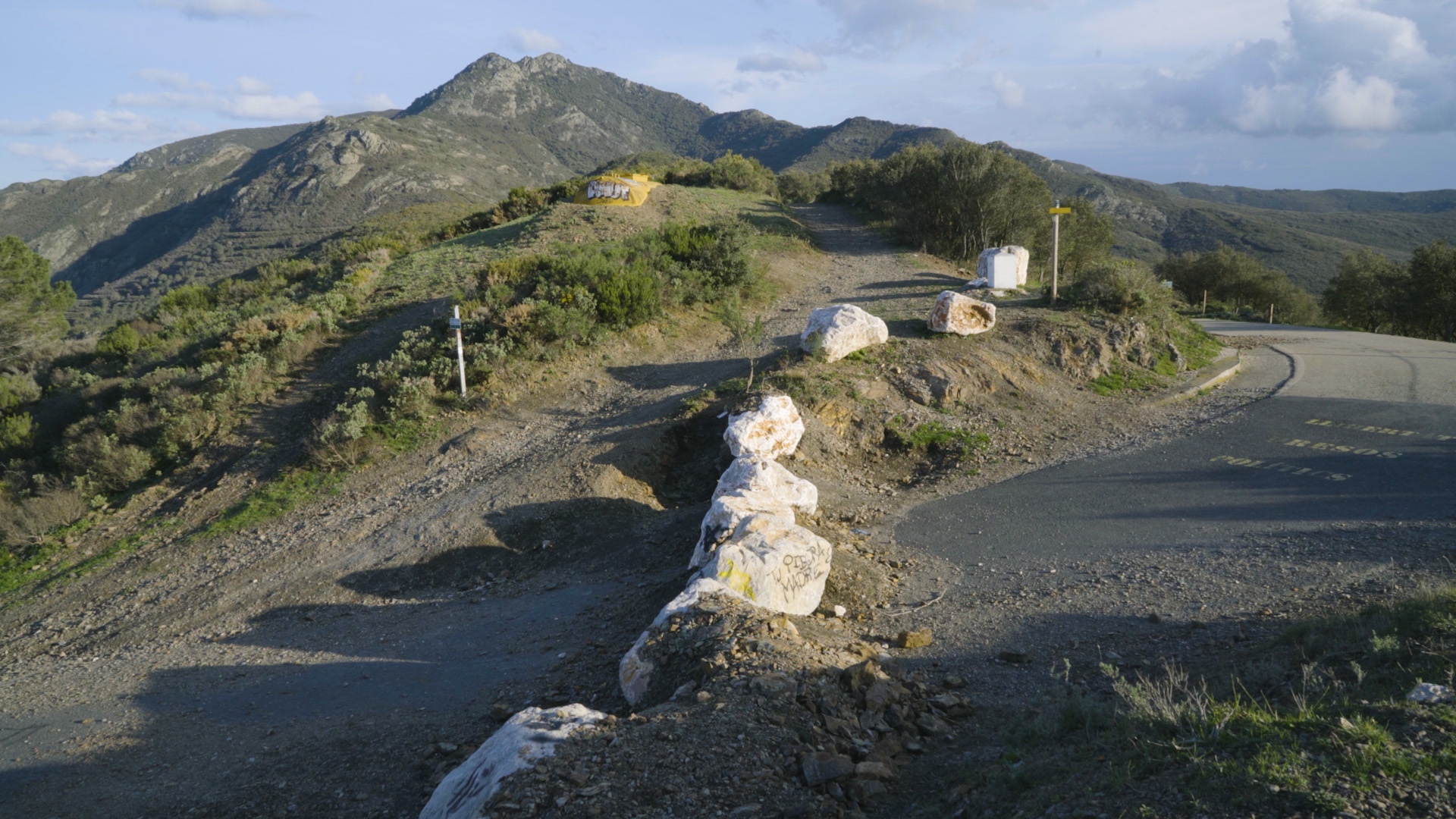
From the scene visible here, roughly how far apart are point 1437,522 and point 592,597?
24.7 feet

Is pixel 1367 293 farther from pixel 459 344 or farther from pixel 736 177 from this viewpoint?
pixel 459 344

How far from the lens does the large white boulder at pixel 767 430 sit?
892 cm

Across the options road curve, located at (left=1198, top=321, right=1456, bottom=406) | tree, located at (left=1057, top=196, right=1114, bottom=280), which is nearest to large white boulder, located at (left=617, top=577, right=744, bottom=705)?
road curve, located at (left=1198, top=321, right=1456, bottom=406)

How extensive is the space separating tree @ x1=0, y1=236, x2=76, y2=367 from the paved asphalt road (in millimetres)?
24181

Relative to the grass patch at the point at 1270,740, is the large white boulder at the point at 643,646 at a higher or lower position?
lower

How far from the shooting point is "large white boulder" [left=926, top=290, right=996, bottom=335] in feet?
39.8

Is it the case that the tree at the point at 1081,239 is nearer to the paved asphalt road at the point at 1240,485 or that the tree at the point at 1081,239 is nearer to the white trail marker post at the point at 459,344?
the paved asphalt road at the point at 1240,485

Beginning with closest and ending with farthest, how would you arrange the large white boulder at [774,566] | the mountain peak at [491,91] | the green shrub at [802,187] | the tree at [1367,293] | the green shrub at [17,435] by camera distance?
the large white boulder at [774,566] → the green shrub at [17,435] → the tree at [1367,293] → the green shrub at [802,187] → the mountain peak at [491,91]

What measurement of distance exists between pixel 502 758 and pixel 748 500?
387 cm

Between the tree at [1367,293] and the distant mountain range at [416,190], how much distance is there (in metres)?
31.3

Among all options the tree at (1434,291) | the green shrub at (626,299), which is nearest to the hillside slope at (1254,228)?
the tree at (1434,291)

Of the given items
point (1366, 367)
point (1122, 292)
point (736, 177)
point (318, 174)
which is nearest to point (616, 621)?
point (1122, 292)

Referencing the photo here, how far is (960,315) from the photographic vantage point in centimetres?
1217

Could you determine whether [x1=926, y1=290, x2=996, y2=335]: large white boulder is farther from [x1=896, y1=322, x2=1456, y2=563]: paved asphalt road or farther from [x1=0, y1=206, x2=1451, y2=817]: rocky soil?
[x1=896, y1=322, x2=1456, y2=563]: paved asphalt road
